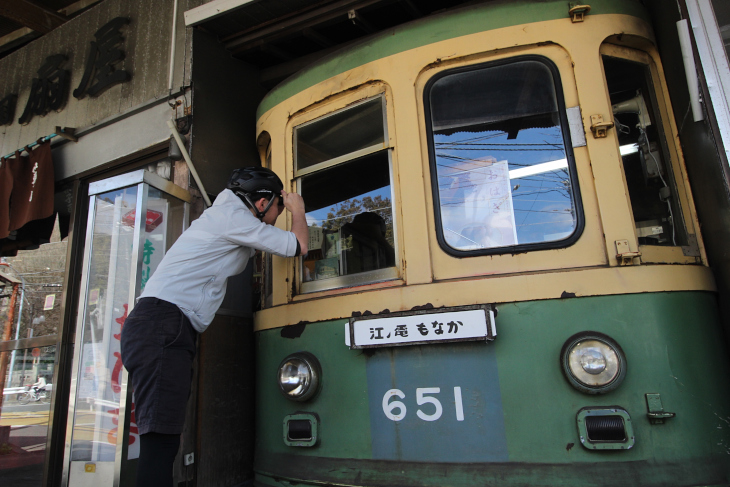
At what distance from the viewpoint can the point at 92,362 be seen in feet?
9.34

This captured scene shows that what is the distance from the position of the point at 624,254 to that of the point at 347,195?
4.31 ft

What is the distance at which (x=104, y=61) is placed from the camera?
13.8 feet

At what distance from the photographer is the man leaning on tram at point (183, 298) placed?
197 cm

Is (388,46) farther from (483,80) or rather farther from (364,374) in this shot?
(364,374)

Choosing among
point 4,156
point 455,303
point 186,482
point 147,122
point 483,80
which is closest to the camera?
point 455,303

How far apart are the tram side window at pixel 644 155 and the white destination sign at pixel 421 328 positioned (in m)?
0.82

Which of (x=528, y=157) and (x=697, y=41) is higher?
(x=697, y=41)

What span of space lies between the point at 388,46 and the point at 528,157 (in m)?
0.90

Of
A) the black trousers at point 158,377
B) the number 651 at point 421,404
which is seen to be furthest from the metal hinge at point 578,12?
the black trousers at point 158,377

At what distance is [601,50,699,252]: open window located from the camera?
2266 millimetres

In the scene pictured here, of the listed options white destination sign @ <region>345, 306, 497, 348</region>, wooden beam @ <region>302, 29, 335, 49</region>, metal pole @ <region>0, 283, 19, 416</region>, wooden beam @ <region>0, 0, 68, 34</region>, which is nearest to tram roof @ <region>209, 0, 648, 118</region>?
wooden beam @ <region>302, 29, 335, 49</region>

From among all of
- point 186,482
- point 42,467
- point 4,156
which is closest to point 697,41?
point 186,482

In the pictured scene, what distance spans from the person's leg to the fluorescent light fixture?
179 cm

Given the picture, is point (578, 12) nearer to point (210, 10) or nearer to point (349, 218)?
point (349, 218)
